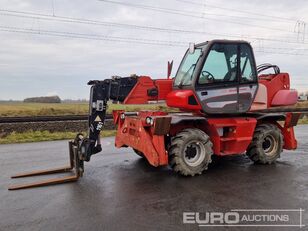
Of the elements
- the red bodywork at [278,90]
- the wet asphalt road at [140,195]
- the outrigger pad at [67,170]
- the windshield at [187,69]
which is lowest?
the wet asphalt road at [140,195]

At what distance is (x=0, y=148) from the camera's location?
10.6m

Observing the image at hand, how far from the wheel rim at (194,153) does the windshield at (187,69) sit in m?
1.38

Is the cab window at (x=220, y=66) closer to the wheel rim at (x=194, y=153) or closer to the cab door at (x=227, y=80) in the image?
the cab door at (x=227, y=80)

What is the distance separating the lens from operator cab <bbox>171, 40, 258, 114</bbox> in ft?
23.8

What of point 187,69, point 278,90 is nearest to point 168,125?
point 187,69

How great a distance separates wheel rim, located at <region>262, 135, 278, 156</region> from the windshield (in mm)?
2566

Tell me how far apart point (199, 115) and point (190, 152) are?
3.47 ft

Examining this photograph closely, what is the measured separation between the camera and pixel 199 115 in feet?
25.1

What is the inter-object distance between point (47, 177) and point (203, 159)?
3307mm

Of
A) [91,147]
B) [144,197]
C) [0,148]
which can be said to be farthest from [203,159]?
[0,148]

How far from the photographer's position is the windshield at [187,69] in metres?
7.43

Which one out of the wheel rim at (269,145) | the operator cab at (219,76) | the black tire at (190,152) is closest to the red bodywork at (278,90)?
the operator cab at (219,76)

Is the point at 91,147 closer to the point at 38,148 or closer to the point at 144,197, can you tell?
the point at 144,197

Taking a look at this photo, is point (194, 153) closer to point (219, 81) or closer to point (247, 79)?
point (219, 81)
